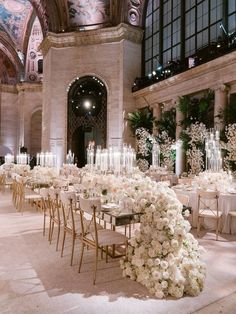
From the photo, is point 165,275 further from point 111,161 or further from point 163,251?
point 111,161

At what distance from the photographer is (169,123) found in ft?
49.2

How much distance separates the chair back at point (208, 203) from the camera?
255 inches

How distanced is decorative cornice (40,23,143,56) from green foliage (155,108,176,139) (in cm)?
484

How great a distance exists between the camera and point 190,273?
390cm

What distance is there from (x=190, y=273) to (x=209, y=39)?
1201 cm

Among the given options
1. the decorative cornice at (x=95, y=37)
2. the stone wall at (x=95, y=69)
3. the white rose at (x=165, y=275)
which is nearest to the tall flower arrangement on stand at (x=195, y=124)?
the stone wall at (x=95, y=69)

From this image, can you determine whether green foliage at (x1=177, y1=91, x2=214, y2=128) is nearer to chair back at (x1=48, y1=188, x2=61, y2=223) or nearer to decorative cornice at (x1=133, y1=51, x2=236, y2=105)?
decorative cornice at (x1=133, y1=51, x2=236, y2=105)

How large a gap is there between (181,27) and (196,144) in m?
6.01

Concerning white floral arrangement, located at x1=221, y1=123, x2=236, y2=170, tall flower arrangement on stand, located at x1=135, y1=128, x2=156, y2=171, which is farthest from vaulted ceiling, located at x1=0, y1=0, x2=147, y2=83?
white floral arrangement, located at x1=221, y1=123, x2=236, y2=170

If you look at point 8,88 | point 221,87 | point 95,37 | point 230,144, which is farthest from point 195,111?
point 8,88

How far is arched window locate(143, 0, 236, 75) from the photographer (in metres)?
13.1

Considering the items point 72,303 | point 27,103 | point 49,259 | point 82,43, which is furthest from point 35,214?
point 27,103

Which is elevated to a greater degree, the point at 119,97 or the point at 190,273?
the point at 119,97

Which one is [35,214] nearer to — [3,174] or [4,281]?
[4,281]
